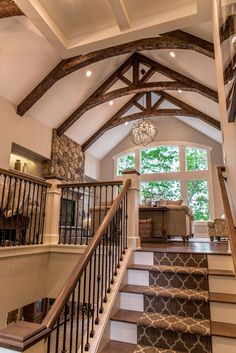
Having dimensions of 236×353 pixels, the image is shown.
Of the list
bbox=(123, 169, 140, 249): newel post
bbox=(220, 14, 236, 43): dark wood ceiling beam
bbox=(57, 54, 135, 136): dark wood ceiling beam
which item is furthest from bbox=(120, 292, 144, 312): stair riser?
bbox=(57, 54, 135, 136): dark wood ceiling beam

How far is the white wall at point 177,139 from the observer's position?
9617mm

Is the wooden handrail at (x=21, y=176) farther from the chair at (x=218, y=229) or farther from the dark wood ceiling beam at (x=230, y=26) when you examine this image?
the chair at (x=218, y=229)

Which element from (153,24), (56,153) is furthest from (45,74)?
(153,24)

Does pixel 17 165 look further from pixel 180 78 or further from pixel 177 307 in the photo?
pixel 177 307

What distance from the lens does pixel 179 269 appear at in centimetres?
280

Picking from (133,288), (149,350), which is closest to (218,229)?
(133,288)

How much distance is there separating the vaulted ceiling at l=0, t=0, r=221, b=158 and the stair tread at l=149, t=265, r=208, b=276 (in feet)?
10.5

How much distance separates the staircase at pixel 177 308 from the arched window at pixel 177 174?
6679 millimetres

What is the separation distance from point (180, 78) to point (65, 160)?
4447mm

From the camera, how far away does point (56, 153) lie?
8.12 m

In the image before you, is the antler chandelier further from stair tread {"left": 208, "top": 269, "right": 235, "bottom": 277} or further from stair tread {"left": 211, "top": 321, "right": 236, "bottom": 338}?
stair tread {"left": 211, "top": 321, "right": 236, "bottom": 338}

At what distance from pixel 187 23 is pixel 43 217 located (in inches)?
145

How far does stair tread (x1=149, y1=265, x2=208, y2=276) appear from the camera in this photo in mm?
2723

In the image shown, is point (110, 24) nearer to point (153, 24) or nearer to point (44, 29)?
point (153, 24)
